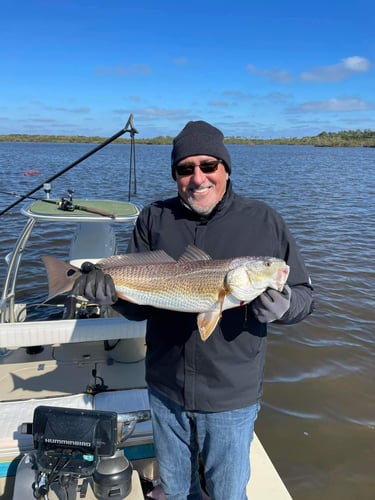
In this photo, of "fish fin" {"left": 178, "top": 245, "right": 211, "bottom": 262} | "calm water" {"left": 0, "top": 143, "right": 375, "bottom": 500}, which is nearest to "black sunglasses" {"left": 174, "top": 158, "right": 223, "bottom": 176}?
"fish fin" {"left": 178, "top": 245, "right": 211, "bottom": 262}

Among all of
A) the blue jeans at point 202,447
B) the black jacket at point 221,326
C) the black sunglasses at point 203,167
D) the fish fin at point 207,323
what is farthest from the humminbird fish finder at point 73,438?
the black sunglasses at point 203,167

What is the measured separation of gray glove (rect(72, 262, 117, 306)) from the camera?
115 inches

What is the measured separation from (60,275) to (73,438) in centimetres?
119

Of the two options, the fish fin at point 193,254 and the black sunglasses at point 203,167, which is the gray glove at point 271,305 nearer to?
the fish fin at point 193,254

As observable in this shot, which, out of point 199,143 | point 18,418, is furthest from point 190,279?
point 18,418

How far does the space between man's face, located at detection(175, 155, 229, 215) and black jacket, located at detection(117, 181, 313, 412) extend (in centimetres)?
9

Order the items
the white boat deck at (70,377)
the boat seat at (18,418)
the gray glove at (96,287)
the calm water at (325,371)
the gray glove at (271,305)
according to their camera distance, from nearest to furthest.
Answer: the gray glove at (271,305) < the gray glove at (96,287) < the boat seat at (18,418) < the white boat deck at (70,377) < the calm water at (325,371)

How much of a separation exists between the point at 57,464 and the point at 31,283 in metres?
9.01

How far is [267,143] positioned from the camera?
551 ft

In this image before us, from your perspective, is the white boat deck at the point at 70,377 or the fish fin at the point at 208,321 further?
the white boat deck at the point at 70,377

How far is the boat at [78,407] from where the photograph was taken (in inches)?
119

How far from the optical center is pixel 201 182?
2.82 m

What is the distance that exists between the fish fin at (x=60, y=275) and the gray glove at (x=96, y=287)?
0.38ft

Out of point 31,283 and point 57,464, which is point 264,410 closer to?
point 57,464
